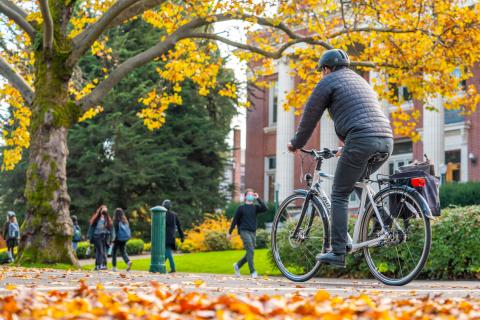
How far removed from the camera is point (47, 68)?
15398 millimetres

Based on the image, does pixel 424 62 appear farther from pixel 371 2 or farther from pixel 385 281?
pixel 385 281

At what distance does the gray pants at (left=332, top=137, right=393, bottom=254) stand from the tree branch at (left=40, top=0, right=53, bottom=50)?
761 cm

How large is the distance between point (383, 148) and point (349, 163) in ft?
1.11

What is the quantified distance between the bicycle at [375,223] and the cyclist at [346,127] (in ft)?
0.57

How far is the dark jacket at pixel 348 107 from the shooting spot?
25.0 feet

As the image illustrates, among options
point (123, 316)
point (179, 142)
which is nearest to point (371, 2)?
point (123, 316)

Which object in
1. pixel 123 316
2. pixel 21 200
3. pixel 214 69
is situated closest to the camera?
pixel 123 316

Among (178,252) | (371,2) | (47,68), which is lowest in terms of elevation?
(178,252)

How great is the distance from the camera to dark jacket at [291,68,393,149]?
7.61 meters

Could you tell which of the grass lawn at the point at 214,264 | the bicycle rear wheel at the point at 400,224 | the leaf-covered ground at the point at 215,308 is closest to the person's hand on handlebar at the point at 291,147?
the bicycle rear wheel at the point at 400,224

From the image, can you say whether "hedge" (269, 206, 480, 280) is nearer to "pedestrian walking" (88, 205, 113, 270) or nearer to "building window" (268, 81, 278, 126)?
"pedestrian walking" (88, 205, 113, 270)

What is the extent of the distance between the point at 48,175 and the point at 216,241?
1631cm

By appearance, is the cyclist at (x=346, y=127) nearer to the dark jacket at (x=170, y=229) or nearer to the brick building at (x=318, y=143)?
the dark jacket at (x=170, y=229)

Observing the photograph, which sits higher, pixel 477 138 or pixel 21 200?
pixel 477 138
